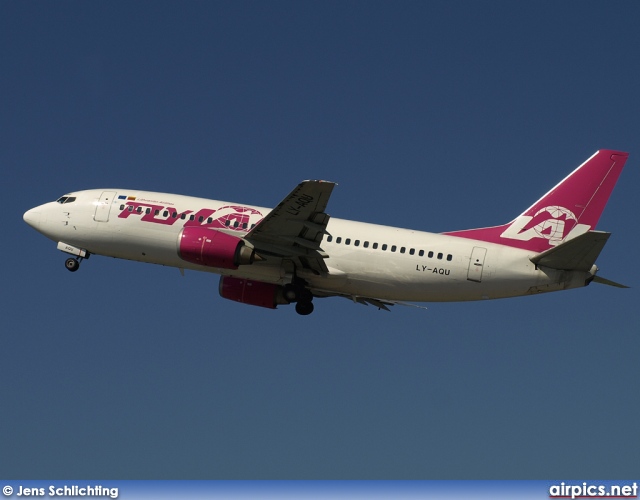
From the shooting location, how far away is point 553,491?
37625 mm

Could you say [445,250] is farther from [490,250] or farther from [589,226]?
[589,226]

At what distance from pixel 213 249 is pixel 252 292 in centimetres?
482

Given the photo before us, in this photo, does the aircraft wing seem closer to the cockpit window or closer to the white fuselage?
the white fuselage

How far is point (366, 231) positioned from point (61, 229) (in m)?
16.0

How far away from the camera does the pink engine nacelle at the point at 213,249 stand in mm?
48906

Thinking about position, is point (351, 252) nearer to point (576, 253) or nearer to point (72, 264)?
point (576, 253)

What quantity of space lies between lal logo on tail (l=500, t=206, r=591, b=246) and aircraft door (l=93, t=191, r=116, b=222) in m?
19.5

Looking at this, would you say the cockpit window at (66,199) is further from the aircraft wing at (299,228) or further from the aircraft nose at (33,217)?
the aircraft wing at (299,228)

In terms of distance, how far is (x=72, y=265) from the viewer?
181ft

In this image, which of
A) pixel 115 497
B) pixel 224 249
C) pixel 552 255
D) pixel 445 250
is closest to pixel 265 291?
pixel 224 249

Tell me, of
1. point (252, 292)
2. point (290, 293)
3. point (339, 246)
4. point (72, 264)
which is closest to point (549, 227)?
point (339, 246)

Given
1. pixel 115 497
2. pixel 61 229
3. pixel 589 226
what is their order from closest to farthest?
pixel 115 497, pixel 589 226, pixel 61 229

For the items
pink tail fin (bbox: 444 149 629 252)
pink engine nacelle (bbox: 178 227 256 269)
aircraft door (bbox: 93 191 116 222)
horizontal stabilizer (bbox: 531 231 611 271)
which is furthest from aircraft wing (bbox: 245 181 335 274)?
horizontal stabilizer (bbox: 531 231 611 271)

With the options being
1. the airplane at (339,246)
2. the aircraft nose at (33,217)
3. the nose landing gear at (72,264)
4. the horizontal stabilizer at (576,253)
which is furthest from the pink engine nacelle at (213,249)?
the horizontal stabilizer at (576,253)
